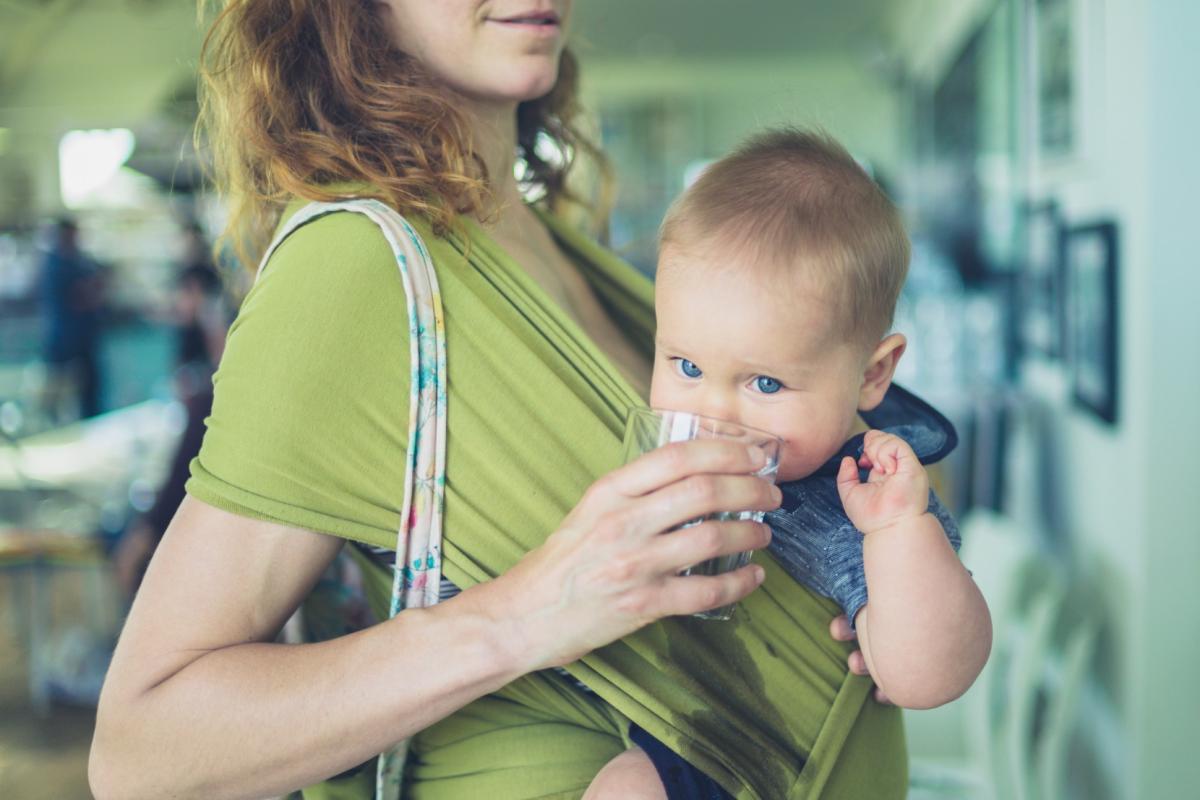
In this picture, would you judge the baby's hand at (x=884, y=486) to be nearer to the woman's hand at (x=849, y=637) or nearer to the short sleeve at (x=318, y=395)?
the woman's hand at (x=849, y=637)

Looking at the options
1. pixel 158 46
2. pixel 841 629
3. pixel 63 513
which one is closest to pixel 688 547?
pixel 841 629

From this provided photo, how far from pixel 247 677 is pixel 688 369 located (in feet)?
1.40

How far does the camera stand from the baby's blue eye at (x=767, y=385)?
88 cm

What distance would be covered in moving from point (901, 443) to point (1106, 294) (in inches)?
60.8

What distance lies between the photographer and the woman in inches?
29.0

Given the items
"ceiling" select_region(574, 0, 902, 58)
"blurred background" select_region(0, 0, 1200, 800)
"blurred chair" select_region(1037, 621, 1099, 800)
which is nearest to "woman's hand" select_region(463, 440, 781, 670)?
"blurred background" select_region(0, 0, 1200, 800)

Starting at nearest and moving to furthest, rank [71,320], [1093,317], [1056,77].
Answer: [1093,317]
[1056,77]
[71,320]

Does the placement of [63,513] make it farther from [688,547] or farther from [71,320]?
[688,547]

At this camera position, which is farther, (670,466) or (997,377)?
(997,377)

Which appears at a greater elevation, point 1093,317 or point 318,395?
point 318,395

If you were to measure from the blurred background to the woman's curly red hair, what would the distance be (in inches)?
4.1

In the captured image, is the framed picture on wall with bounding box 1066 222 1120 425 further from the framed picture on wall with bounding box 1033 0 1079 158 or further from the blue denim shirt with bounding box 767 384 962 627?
the blue denim shirt with bounding box 767 384 962 627

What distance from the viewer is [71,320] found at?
6680 mm

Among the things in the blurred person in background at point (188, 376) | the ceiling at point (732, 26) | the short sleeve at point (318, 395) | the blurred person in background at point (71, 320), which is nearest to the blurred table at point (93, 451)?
the blurred person in background at point (188, 376)
